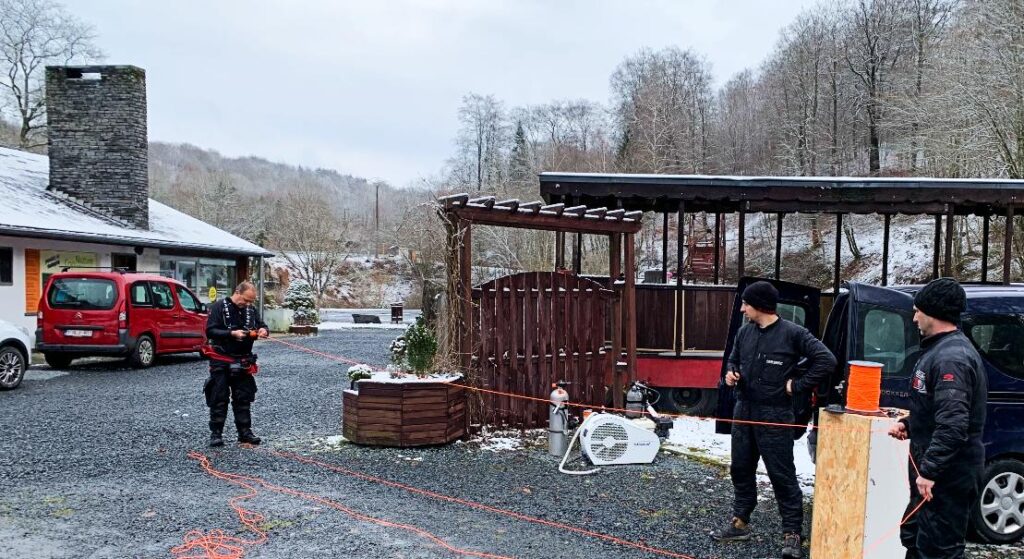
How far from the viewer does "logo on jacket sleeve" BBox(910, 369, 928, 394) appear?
361 cm

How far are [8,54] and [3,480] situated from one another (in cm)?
3811

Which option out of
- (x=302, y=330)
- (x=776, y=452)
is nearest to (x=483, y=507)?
(x=776, y=452)

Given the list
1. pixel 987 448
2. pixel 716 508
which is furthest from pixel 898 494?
pixel 716 508

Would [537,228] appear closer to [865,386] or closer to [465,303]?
[465,303]

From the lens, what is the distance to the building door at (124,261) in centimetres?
1808

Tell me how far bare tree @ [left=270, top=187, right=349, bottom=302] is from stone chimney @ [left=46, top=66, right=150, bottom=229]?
20786mm

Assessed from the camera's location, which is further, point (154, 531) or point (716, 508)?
point (716, 508)

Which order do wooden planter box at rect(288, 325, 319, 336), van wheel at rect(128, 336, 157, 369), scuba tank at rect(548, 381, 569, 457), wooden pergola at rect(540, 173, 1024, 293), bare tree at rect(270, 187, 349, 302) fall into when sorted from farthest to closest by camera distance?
bare tree at rect(270, 187, 349, 302) → wooden planter box at rect(288, 325, 319, 336) → van wheel at rect(128, 336, 157, 369) → wooden pergola at rect(540, 173, 1024, 293) → scuba tank at rect(548, 381, 569, 457)

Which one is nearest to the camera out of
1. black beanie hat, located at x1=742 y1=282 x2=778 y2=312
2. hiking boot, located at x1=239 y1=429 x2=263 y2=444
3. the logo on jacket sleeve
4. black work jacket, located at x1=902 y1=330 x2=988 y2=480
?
black work jacket, located at x1=902 y1=330 x2=988 y2=480

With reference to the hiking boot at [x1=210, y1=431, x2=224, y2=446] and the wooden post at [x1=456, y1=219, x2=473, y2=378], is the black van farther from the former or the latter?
the hiking boot at [x1=210, y1=431, x2=224, y2=446]

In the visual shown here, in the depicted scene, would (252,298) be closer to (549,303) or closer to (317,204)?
(549,303)

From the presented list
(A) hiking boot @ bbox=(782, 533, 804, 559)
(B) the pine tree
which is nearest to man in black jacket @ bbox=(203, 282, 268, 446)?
(A) hiking boot @ bbox=(782, 533, 804, 559)

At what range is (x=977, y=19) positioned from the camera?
21.2m

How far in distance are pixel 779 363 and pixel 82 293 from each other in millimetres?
12343
